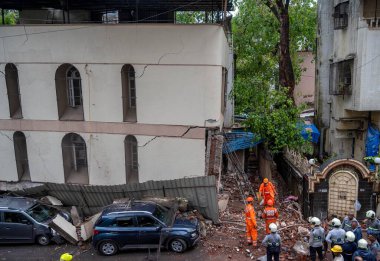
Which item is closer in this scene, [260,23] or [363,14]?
[363,14]

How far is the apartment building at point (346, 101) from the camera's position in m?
14.5

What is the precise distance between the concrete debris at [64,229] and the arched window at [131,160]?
334 cm

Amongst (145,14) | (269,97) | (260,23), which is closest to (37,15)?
(145,14)

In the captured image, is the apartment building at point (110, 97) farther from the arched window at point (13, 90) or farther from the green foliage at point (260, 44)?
the green foliage at point (260, 44)

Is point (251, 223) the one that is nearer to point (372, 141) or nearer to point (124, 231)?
point (124, 231)

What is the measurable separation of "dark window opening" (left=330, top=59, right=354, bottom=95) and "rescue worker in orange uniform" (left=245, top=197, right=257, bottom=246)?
35.9 ft

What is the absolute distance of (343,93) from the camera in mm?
19500

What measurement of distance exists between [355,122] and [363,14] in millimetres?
5946

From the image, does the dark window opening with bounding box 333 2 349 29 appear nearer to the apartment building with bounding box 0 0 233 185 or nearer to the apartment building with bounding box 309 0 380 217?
the apartment building with bounding box 309 0 380 217

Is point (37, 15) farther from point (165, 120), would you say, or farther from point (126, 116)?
point (165, 120)

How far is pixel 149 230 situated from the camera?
36.9 ft

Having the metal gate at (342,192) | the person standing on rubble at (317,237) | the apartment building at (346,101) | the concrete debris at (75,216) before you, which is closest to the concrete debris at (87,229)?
the concrete debris at (75,216)

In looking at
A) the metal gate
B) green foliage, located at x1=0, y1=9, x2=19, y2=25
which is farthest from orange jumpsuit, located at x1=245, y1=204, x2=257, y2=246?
green foliage, located at x1=0, y1=9, x2=19, y2=25

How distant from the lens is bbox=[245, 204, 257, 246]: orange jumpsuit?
11219 millimetres
